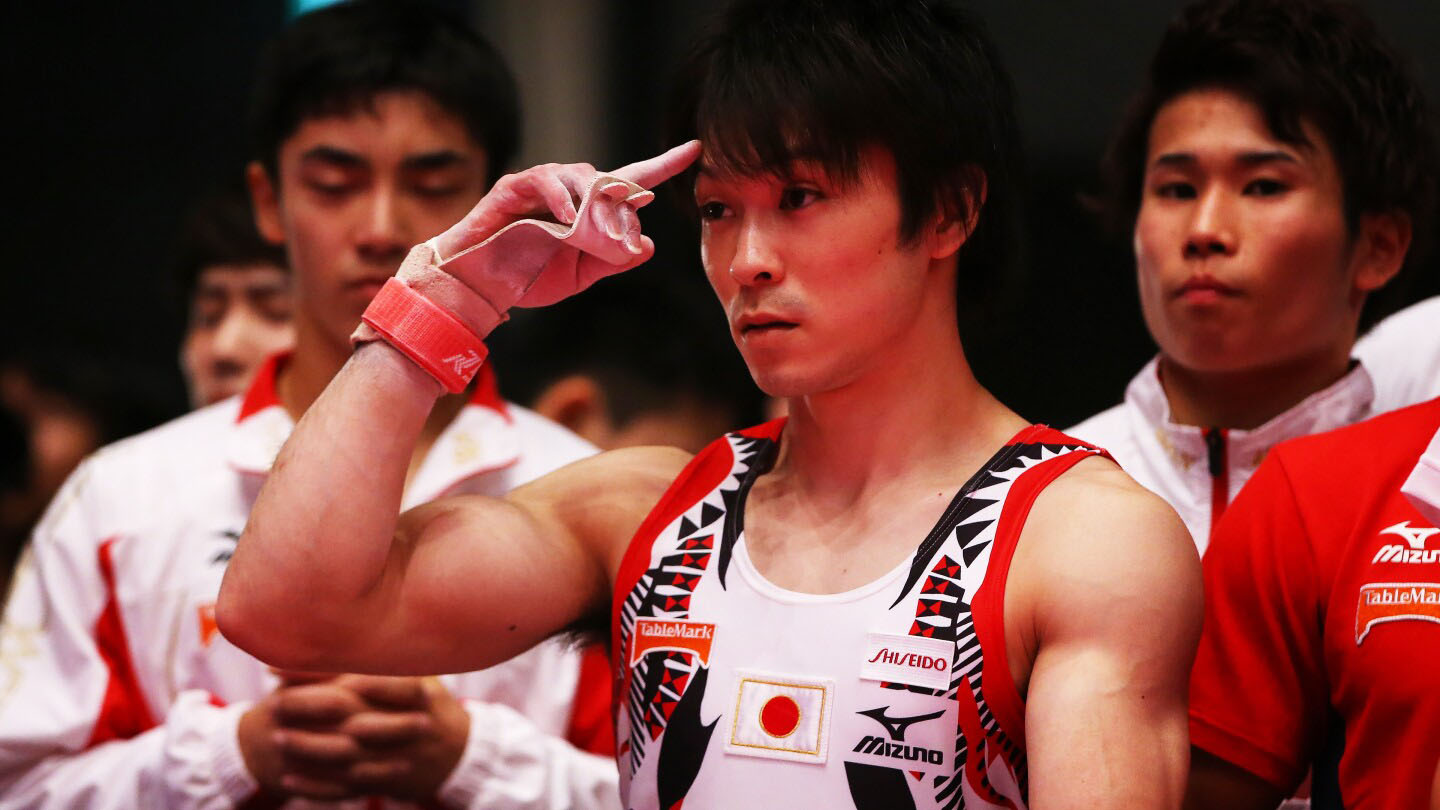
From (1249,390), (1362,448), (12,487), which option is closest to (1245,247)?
(1249,390)

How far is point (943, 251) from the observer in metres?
2.12

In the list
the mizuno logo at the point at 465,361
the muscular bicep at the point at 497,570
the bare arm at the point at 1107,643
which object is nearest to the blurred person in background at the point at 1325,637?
the bare arm at the point at 1107,643

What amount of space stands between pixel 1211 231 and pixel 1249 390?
0.30 metres

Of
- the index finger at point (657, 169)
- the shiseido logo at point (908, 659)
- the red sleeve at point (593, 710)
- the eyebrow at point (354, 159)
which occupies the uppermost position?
the eyebrow at point (354, 159)

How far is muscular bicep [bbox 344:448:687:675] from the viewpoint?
6.89 ft

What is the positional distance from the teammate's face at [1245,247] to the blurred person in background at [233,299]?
2177 mm

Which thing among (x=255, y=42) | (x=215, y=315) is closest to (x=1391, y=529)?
(x=215, y=315)

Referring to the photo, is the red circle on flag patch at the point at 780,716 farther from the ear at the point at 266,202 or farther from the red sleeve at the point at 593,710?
the ear at the point at 266,202

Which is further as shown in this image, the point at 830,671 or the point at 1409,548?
the point at 1409,548

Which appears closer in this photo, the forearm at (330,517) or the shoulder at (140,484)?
the forearm at (330,517)

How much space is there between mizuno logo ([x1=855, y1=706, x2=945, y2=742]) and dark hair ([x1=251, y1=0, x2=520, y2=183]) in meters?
1.67

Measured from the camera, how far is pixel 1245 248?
266 cm

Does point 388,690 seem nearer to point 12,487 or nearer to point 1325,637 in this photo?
point 1325,637

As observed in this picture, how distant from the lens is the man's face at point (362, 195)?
3.00m
